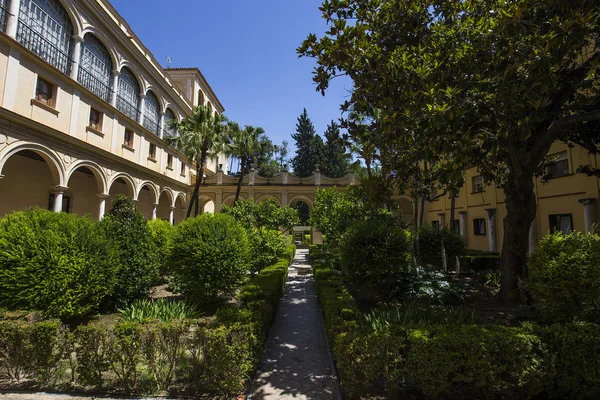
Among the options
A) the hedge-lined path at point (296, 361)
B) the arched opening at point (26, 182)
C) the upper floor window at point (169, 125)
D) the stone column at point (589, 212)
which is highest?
the upper floor window at point (169, 125)

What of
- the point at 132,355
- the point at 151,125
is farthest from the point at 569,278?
the point at 151,125

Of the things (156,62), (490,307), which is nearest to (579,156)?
(490,307)

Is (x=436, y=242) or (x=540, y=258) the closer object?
(x=540, y=258)

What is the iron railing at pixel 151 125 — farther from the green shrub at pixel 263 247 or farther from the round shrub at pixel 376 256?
the round shrub at pixel 376 256

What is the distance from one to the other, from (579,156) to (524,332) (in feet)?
41.9

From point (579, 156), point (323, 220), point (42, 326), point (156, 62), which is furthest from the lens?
point (156, 62)

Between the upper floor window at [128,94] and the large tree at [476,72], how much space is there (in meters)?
17.2

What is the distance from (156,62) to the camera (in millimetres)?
23391

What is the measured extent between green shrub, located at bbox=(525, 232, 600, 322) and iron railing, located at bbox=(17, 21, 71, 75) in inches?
758

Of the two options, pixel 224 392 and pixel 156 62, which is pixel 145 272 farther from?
pixel 156 62

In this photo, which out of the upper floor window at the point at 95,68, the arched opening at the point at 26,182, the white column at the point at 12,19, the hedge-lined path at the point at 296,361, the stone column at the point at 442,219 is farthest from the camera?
the stone column at the point at 442,219

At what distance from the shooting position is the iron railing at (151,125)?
22.1 meters

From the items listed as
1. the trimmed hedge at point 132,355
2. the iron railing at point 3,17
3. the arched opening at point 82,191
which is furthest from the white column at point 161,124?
the trimmed hedge at point 132,355

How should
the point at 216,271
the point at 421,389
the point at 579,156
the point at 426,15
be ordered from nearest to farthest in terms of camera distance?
the point at 421,389
the point at 426,15
the point at 216,271
the point at 579,156
